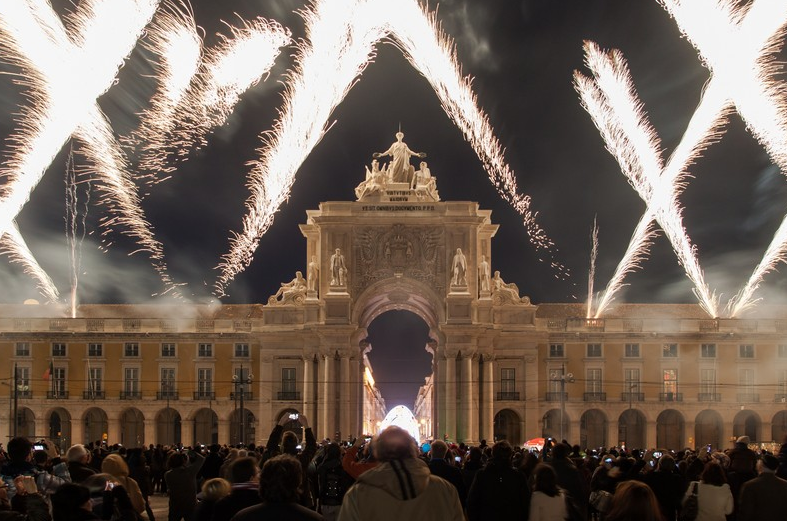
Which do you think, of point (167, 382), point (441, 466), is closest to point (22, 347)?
point (167, 382)

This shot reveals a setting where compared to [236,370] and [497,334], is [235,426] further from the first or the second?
[497,334]

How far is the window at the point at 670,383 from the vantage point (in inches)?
3132

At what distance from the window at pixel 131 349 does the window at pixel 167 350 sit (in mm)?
1829

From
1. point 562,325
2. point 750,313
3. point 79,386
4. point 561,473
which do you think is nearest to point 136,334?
point 79,386

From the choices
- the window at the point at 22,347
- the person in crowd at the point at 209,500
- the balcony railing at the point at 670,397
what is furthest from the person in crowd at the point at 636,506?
the window at the point at 22,347

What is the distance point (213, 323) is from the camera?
82625 mm

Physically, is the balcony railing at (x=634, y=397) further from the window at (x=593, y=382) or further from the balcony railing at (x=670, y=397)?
the window at (x=593, y=382)

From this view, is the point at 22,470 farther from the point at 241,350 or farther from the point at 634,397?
the point at 634,397

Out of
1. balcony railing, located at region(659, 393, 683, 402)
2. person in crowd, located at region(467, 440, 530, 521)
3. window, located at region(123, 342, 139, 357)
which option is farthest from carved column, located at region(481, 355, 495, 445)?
person in crowd, located at region(467, 440, 530, 521)

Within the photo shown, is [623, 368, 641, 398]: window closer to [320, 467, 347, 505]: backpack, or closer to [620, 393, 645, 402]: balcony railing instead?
[620, 393, 645, 402]: balcony railing

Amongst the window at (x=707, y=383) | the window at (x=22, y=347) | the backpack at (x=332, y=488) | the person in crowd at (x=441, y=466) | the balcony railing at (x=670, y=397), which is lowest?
the backpack at (x=332, y=488)

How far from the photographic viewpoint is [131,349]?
3228 inches

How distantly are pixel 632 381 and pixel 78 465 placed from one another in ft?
223

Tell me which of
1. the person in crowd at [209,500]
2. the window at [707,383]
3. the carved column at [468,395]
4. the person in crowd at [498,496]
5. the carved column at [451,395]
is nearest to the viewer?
the person in crowd at [209,500]
